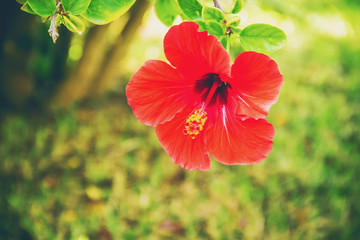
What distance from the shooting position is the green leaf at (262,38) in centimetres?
62

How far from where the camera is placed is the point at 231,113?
29.7 inches

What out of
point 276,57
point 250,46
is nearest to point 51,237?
point 250,46

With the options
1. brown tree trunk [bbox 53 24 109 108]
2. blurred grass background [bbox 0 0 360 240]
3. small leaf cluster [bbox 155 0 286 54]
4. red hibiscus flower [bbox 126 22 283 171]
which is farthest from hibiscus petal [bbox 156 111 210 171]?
brown tree trunk [bbox 53 24 109 108]

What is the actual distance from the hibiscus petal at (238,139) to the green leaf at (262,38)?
17cm

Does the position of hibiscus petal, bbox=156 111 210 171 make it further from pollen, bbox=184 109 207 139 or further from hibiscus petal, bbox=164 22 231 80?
hibiscus petal, bbox=164 22 231 80

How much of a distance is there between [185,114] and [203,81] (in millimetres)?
109

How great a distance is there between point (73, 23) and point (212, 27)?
12.4 inches

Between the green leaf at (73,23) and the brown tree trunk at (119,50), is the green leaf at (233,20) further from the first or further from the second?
the brown tree trunk at (119,50)

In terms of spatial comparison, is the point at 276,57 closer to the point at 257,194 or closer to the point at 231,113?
the point at 257,194

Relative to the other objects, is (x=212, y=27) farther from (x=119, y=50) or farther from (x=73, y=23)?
(x=119, y=50)

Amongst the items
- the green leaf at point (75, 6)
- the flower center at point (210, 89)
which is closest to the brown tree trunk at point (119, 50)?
the flower center at point (210, 89)

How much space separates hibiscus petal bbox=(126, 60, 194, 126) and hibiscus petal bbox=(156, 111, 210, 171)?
0.03 m

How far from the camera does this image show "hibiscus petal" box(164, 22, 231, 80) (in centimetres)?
59

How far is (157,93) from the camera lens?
2.45 ft
